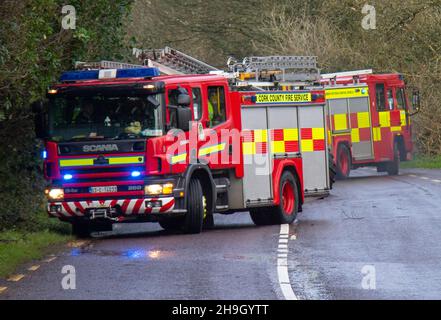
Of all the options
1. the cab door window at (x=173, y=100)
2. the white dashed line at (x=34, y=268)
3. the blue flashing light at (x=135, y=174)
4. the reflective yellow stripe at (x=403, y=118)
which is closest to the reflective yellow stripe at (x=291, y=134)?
the cab door window at (x=173, y=100)

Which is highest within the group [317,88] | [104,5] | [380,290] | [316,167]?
[104,5]

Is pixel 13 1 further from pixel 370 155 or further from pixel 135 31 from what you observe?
pixel 135 31

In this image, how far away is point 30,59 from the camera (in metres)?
18.1

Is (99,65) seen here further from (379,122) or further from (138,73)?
(379,122)

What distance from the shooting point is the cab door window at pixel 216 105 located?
827 inches

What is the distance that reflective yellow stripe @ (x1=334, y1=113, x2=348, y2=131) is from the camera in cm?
3591

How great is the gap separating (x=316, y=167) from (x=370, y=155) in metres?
13.4

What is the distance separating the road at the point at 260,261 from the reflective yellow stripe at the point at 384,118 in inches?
476

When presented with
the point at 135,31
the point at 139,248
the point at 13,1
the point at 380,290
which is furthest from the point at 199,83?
the point at 135,31

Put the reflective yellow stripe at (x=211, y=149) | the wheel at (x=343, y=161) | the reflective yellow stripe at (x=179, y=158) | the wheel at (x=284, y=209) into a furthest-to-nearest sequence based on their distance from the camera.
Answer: the wheel at (x=343, y=161) < the wheel at (x=284, y=209) < the reflective yellow stripe at (x=211, y=149) < the reflective yellow stripe at (x=179, y=158)

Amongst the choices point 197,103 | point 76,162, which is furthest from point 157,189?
point 197,103

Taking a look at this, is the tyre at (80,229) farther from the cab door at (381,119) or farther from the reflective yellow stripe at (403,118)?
the reflective yellow stripe at (403,118)

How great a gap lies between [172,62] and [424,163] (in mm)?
23263

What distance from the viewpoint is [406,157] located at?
39625mm
